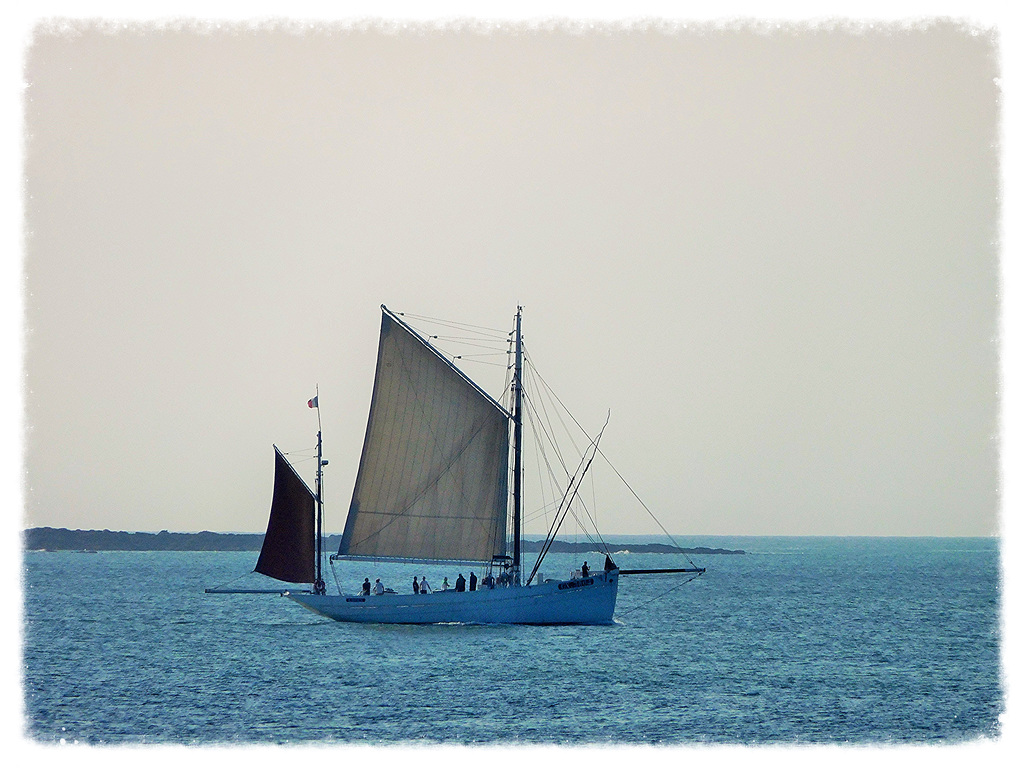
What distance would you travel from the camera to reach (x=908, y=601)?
95812 millimetres

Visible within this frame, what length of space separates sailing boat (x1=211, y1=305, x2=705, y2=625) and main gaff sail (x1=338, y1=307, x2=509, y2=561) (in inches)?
1.8

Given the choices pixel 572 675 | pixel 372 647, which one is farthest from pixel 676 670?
pixel 372 647

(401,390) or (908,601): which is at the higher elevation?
(401,390)

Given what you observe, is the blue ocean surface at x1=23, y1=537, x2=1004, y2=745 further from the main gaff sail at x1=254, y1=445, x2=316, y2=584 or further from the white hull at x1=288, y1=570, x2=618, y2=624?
the main gaff sail at x1=254, y1=445, x2=316, y2=584

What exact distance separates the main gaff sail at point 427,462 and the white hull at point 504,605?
1986 mm

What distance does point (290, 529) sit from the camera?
6072 cm

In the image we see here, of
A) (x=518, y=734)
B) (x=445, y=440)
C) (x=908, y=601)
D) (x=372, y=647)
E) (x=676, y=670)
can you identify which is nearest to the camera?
→ (x=518, y=734)

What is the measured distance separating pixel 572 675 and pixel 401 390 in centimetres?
1737

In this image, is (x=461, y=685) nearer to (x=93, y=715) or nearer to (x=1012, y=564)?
(x=93, y=715)

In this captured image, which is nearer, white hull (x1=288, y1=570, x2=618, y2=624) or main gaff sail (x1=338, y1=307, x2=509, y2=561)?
white hull (x1=288, y1=570, x2=618, y2=624)

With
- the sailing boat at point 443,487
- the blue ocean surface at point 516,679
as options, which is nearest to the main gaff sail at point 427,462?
the sailing boat at point 443,487

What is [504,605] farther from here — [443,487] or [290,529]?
[290,529]

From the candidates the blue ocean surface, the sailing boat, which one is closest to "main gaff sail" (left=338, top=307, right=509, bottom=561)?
the sailing boat

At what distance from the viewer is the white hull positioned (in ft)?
189
